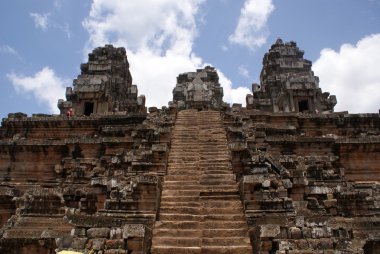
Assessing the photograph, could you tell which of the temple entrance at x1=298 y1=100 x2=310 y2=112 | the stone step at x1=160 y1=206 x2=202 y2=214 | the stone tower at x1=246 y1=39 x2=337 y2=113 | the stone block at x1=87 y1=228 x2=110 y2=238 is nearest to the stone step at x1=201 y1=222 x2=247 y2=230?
the stone step at x1=160 y1=206 x2=202 y2=214

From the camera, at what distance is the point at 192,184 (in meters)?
9.73

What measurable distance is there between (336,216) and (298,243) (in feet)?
11.7

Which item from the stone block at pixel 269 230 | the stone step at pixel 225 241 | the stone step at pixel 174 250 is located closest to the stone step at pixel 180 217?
the stone step at pixel 225 241

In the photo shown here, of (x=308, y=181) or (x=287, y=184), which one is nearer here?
(x=287, y=184)

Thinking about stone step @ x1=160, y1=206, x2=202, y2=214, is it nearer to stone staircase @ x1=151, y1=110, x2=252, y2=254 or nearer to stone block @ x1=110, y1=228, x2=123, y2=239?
stone staircase @ x1=151, y1=110, x2=252, y2=254

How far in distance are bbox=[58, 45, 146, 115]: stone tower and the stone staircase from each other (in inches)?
562

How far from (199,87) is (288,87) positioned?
6544 mm

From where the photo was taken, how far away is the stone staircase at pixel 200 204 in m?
7.47

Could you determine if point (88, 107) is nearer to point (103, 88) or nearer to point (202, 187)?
point (103, 88)

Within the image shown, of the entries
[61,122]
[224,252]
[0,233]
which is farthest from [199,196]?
[61,122]

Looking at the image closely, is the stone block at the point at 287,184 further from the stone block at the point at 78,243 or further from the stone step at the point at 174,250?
the stone block at the point at 78,243

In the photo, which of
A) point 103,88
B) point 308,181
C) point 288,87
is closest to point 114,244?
point 308,181

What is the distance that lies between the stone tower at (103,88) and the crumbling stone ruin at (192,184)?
8038 millimetres

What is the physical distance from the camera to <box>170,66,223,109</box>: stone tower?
899 inches
